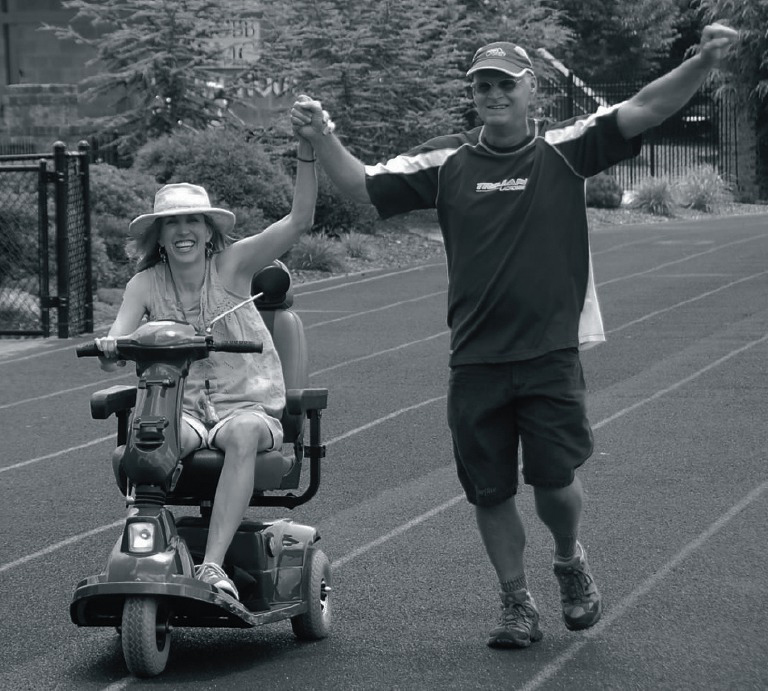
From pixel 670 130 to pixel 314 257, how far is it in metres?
15.8

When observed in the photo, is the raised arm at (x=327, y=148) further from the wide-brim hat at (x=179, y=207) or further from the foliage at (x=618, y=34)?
the foliage at (x=618, y=34)

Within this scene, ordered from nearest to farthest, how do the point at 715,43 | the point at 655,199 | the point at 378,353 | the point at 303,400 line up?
1. the point at 715,43
2. the point at 303,400
3. the point at 378,353
4. the point at 655,199

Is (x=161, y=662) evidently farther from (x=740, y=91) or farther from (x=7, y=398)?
(x=740, y=91)

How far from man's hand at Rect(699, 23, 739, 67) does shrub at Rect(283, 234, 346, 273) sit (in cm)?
1471

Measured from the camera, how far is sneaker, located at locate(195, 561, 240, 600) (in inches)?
196

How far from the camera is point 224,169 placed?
19.9 metres

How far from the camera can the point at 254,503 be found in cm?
565

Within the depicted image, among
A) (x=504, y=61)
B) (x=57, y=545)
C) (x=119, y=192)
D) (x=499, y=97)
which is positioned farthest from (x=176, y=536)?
(x=119, y=192)

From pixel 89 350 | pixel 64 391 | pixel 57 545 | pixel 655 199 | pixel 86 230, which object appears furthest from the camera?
pixel 655 199

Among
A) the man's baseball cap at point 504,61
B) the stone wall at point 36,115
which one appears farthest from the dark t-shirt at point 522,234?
the stone wall at point 36,115

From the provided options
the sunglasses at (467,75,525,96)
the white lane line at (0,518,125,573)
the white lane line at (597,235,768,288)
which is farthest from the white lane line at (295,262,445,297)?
the sunglasses at (467,75,525,96)

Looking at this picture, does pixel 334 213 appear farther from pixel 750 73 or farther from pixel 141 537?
pixel 141 537

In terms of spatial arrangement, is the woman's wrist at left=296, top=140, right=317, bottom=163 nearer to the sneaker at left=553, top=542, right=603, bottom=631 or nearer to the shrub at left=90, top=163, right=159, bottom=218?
the sneaker at left=553, top=542, right=603, bottom=631

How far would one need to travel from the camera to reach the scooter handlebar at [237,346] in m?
5.11
